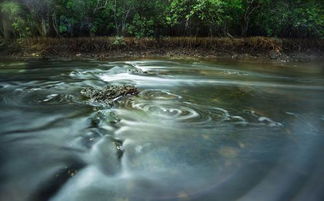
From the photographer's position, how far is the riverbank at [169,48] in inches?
500

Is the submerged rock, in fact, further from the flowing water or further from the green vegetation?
the green vegetation

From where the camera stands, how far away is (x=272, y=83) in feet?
24.2

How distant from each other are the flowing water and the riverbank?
6.30 m

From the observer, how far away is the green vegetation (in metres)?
12.8

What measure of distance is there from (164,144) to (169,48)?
412 inches

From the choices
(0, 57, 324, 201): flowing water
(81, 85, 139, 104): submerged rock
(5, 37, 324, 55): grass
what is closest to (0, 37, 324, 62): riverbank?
(5, 37, 324, 55): grass

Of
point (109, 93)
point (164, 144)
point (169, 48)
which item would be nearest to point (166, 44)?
point (169, 48)

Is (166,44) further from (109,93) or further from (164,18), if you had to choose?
(109,93)

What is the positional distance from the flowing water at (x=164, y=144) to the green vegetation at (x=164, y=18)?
7.19 metres

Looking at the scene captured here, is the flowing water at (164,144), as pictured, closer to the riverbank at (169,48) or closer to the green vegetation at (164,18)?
the riverbank at (169,48)

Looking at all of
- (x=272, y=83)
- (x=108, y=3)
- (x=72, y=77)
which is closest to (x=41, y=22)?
(x=108, y=3)

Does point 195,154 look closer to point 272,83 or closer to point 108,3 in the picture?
point 272,83

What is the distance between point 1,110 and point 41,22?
9565 mm

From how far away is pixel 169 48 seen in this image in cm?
1348
